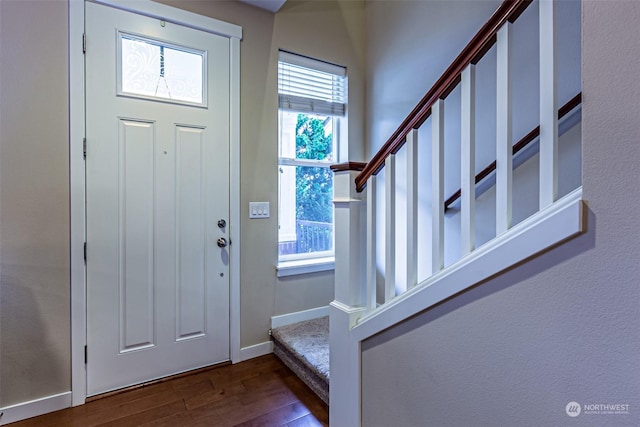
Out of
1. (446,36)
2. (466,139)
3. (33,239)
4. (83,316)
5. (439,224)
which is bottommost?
(83,316)

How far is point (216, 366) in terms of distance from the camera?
2166 millimetres

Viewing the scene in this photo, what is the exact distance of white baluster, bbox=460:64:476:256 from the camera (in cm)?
100

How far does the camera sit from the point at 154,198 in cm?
197

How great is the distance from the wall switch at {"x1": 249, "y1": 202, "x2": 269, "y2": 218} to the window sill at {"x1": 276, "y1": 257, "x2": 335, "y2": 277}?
0.44 meters

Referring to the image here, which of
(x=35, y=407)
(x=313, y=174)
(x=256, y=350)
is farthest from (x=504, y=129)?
(x=35, y=407)

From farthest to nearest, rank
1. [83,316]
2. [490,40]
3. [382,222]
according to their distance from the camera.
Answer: [382,222]
[83,316]
[490,40]

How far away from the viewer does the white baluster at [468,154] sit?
997 mm

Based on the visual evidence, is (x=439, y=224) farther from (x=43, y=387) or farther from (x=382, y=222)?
(x=43, y=387)

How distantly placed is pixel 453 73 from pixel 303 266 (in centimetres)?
186

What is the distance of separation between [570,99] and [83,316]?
2916 millimetres

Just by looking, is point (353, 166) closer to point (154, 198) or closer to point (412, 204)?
point (412, 204)

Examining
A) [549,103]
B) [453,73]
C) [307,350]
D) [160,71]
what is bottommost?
[307,350]

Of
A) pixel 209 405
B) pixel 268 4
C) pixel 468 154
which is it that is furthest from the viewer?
pixel 268 4

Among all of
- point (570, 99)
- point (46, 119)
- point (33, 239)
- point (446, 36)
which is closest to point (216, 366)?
point (33, 239)
